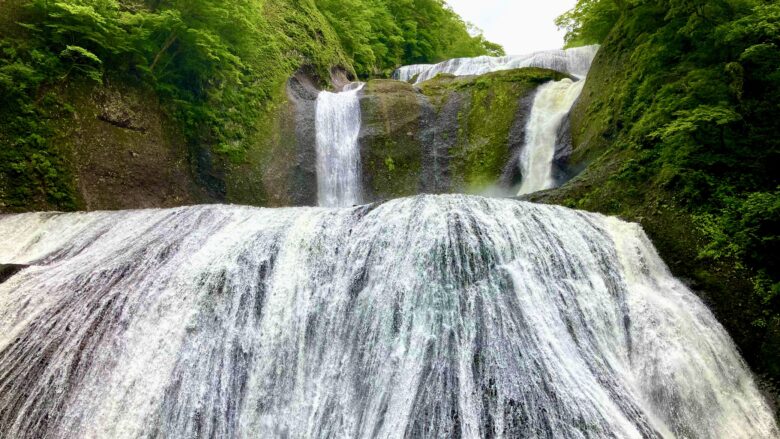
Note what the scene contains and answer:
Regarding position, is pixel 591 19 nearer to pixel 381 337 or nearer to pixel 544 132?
pixel 544 132

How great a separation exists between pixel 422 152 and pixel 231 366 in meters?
9.78

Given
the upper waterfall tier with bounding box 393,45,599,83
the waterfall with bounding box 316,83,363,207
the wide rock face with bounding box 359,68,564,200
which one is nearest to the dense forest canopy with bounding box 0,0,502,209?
the waterfall with bounding box 316,83,363,207

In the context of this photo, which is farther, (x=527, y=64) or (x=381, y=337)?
(x=527, y=64)

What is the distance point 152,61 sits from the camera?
1086 centimetres

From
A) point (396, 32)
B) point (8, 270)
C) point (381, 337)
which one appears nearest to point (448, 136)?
point (381, 337)

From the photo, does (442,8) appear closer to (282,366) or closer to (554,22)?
(554,22)

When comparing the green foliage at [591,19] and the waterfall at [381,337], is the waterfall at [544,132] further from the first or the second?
the waterfall at [381,337]

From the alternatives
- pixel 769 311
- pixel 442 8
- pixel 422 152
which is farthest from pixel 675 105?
pixel 442 8

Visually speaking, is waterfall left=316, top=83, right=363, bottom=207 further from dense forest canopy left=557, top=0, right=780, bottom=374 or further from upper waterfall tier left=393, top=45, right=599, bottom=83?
dense forest canopy left=557, top=0, right=780, bottom=374

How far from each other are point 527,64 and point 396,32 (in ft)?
32.3

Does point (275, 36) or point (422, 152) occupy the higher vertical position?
point (275, 36)

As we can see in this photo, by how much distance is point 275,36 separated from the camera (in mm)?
15133

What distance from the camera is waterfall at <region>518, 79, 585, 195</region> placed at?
38.3 feet

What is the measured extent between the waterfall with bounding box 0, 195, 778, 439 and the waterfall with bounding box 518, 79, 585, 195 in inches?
195
